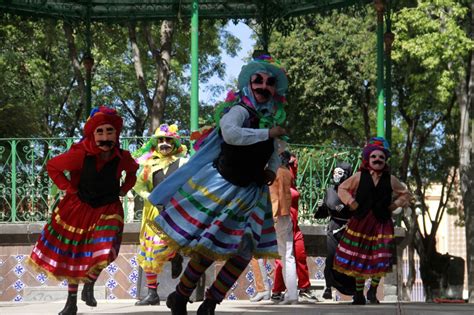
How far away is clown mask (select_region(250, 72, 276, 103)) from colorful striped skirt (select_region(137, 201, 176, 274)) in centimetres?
449

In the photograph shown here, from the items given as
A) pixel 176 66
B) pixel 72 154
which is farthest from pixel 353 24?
pixel 72 154

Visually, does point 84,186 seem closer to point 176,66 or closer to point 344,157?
point 344,157

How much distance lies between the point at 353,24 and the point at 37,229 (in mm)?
21326

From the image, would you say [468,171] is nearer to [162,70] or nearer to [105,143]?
[162,70]

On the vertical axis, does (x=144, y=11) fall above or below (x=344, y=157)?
above

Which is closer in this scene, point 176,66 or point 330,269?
point 330,269

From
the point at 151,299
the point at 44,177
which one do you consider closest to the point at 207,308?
the point at 151,299

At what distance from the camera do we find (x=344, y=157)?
1534 centimetres

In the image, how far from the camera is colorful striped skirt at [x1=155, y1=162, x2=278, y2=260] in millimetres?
7445

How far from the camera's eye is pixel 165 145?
12195 millimetres

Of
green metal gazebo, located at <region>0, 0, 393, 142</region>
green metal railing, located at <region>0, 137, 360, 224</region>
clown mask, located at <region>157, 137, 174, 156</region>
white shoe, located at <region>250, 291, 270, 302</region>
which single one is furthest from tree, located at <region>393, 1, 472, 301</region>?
clown mask, located at <region>157, 137, 174, 156</region>

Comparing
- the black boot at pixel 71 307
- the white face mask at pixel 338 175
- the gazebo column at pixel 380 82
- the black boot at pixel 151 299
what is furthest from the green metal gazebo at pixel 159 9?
the black boot at pixel 71 307

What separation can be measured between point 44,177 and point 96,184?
19.5 ft

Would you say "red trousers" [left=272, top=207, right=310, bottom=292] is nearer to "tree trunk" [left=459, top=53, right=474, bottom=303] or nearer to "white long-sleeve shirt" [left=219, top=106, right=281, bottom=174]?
"white long-sleeve shirt" [left=219, top=106, right=281, bottom=174]
